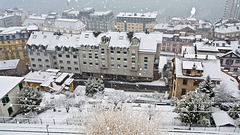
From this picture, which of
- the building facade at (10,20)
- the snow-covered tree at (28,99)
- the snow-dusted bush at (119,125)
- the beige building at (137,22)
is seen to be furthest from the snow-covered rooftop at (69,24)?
the snow-dusted bush at (119,125)

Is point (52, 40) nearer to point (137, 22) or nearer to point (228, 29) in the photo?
point (137, 22)

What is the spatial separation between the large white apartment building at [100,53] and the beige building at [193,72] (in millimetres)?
14428

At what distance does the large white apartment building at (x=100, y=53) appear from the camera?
48906 mm

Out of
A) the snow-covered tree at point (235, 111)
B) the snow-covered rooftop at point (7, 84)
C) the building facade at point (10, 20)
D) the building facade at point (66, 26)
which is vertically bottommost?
the snow-covered tree at point (235, 111)

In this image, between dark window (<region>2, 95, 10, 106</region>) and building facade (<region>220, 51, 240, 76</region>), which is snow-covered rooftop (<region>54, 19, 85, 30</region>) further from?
dark window (<region>2, 95, 10, 106</region>)

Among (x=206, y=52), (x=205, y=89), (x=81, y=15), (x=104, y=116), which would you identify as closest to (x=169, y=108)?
(x=205, y=89)

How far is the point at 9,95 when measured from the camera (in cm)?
2884

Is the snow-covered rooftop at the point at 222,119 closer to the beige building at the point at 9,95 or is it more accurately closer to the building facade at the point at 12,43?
the beige building at the point at 9,95

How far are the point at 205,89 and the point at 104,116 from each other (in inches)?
668

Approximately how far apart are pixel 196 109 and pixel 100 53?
101 feet

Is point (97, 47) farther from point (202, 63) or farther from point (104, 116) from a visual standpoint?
point (104, 116)

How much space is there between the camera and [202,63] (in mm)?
33500

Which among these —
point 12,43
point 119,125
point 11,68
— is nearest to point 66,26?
point 12,43

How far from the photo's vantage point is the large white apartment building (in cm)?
4891
